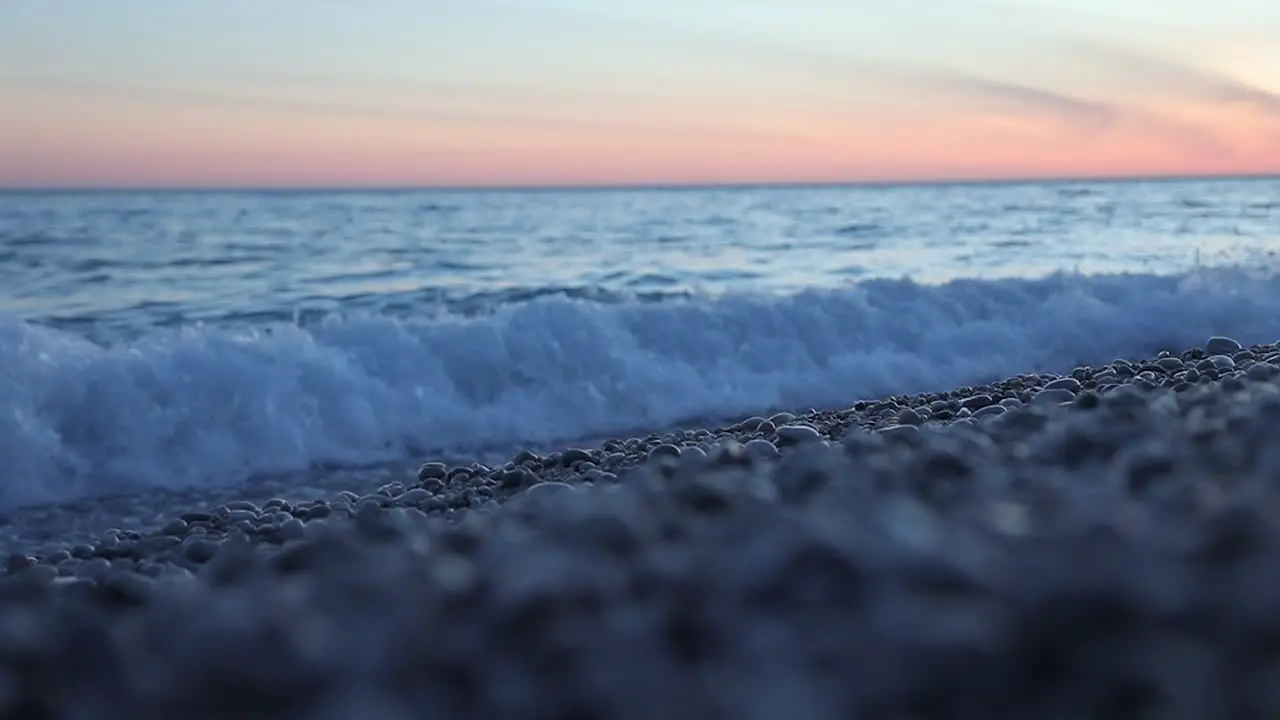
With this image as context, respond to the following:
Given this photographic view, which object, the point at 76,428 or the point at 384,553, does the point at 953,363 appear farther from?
the point at 384,553

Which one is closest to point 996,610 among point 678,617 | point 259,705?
point 678,617

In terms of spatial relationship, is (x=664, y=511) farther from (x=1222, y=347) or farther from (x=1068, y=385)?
(x=1222, y=347)

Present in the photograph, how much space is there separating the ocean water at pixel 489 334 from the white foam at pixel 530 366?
0.07 feet

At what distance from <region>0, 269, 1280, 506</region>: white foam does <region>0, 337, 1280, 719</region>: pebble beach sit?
4.94 meters

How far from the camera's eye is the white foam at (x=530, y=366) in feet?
20.4

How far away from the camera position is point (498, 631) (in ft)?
3.67

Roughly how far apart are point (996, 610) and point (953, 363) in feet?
27.1

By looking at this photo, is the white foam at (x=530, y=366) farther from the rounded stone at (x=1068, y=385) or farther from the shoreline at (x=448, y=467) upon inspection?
the rounded stone at (x=1068, y=385)

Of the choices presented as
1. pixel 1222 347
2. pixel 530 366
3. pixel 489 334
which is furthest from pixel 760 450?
pixel 489 334

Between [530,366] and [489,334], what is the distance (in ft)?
1.86

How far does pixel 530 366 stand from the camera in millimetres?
7910

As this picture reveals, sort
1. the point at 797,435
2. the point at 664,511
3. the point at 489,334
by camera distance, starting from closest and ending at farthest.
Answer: the point at 664,511 < the point at 797,435 < the point at 489,334

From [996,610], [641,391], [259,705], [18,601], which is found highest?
[996,610]

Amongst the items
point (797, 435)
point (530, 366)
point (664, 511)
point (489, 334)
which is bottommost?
point (530, 366)
